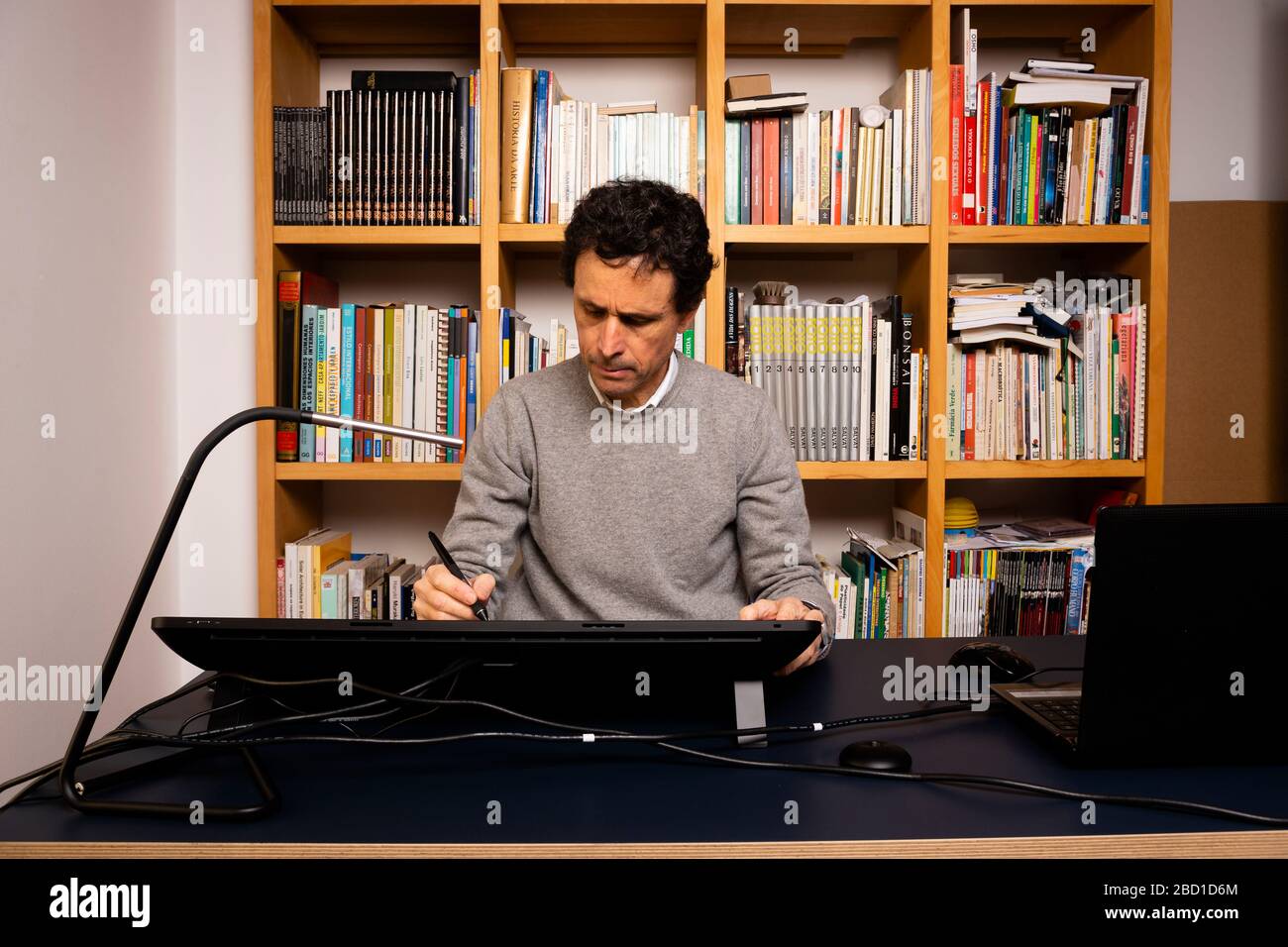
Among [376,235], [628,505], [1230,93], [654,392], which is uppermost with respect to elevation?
[1230,93]

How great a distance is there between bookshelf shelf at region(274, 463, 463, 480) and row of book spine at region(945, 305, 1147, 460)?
122 cm

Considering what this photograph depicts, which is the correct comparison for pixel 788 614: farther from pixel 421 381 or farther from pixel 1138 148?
pixel 1138 148

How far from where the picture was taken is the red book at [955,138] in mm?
2100

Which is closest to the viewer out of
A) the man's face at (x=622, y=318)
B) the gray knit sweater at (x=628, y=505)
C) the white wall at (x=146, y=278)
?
the man's face at (x=622, y=318)

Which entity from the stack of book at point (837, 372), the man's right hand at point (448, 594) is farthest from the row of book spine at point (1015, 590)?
the man's right hand at point (448, 594)

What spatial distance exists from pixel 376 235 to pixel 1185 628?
72.4 inches

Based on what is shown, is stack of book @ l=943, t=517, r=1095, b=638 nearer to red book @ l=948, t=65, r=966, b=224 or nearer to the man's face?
red book @ l=948, t=65, r=966, b=224

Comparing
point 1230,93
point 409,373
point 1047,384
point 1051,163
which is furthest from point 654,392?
point 1230,93

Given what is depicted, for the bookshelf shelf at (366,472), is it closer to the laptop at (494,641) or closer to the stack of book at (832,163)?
the stack of book at (832,163)

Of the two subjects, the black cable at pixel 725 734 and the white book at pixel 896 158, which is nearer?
the black cable at pixel 725 734

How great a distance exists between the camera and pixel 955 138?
212 centimetres

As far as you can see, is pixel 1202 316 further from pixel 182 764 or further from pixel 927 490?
pixel 182 764

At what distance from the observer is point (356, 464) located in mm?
2121

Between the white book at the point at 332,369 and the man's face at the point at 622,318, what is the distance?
905mm
